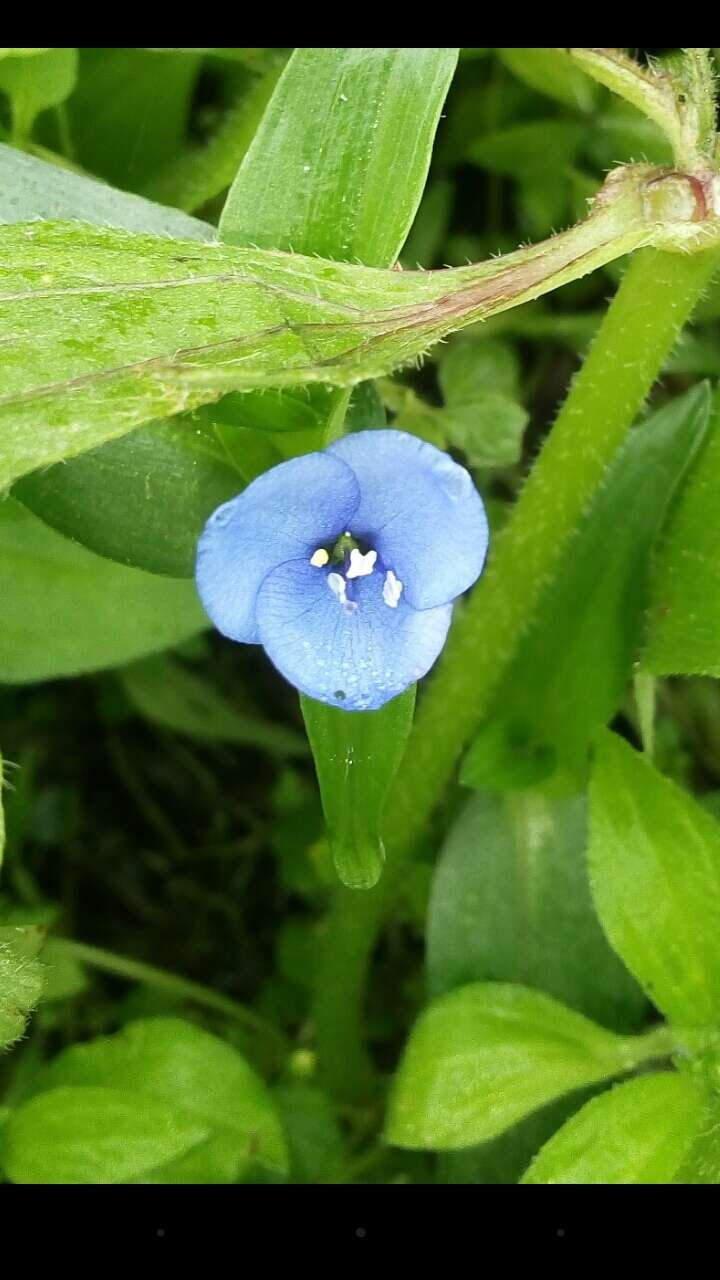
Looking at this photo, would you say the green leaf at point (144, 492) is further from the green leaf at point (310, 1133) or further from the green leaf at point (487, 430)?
the green leaf at point (310, 1133)

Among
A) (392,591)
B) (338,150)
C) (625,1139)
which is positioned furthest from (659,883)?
(338,150)

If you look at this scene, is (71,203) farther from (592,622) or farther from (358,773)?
(592,622)

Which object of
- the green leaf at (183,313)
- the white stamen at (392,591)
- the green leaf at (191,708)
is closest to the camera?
the green leaf at (183,313)

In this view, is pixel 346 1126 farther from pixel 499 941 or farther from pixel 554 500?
pixel 554 500

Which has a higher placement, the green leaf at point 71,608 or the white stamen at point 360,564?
the white stamen at point 360,564

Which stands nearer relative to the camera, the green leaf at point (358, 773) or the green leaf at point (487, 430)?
the green leaf at point (358, 773)

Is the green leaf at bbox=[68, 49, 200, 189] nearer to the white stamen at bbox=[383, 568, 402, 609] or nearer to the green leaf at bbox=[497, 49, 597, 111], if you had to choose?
the green leaf at bbox=[497, 49, 597, 111]

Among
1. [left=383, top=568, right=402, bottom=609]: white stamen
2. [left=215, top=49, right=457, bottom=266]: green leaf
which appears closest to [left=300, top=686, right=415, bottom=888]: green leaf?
[left=383, top=568, right=402, bottom=609]: white stamen

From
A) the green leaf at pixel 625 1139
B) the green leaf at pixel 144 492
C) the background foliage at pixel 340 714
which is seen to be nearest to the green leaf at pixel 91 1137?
the background foliage at pixel 340 714

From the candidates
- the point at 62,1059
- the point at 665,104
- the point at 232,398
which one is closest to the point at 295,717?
the point at 62,1059
